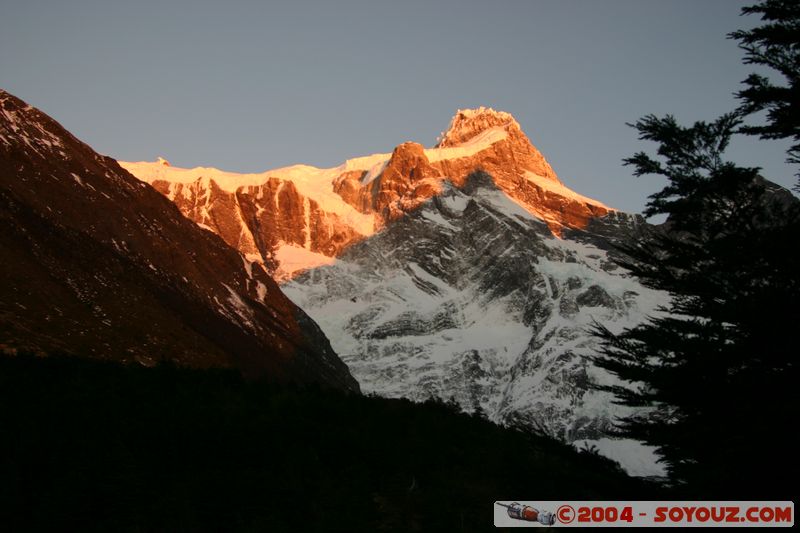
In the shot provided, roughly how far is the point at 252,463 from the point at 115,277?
68880 mm

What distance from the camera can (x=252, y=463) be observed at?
50.3 ft

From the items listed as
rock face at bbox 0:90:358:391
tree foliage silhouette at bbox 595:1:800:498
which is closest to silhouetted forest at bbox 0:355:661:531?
tree foliage silhouette at bbox 595:1:800:498

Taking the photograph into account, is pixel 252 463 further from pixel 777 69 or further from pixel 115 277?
pixel 115 277

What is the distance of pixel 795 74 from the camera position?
21.7 m

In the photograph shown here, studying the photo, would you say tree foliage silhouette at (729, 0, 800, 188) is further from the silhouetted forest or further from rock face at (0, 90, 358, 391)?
rock face at (0, 90, 358, 391)

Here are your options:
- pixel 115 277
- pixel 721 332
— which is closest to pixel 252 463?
pixel 721 332

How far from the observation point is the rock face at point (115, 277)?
62.7 metres

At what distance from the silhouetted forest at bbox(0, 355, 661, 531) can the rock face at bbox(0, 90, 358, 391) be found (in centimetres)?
2578

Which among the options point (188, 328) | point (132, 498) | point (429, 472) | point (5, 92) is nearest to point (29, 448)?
point (132, 498)

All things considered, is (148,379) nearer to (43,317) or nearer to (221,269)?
(43,317)

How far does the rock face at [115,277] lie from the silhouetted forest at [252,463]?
25784 millimetres

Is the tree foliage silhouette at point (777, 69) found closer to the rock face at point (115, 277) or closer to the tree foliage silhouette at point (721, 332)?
the tree foliage silhouette at point (721, 332)

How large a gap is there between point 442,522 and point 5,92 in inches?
4248

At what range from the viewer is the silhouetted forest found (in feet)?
44.0
